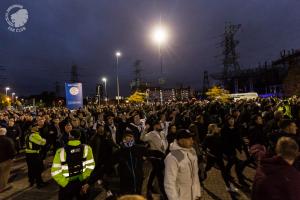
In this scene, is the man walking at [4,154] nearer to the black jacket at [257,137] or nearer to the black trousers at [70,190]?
the black trousers at [70,190]

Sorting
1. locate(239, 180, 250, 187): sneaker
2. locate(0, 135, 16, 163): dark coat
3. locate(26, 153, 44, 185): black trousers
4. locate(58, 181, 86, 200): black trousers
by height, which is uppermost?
locate(0, 135, 16, 163): dark coat

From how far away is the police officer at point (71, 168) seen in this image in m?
4.89

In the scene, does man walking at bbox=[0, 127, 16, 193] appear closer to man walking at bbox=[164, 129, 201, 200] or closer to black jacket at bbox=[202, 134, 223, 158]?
black jacket at bbox=[202, 134, 223, 158]

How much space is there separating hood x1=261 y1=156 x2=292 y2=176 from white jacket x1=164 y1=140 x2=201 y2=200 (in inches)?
45.8

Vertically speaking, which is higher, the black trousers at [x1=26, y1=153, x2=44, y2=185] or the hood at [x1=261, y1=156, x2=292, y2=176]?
the hood at [x1=261, y1=156, x2=292, y2=176]

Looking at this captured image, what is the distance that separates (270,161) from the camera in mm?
3195

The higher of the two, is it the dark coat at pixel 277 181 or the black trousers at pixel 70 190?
the dark coat at pixel 277 181

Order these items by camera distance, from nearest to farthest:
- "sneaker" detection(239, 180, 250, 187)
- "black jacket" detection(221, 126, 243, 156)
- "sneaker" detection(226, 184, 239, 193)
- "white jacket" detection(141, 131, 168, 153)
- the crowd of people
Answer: the crowd of people
"white jacket" detection(141, 131, 168, 153)
"sneaker" detection(226, 184, 239, 193)
"black jacket" detection(221, 126, 243, 156)
"sneaker" detection(239, 180, 250, 187)

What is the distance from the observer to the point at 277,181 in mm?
3020

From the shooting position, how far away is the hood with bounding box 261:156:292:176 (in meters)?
3.07

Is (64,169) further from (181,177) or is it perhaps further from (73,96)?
(73,96)

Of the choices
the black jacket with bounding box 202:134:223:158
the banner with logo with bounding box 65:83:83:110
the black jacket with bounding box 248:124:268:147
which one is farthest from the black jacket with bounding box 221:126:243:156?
the banner with logo with bounding box 65:83:83:110

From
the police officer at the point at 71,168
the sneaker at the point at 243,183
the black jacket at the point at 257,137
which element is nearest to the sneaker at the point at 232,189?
the sneaker at the point at 243,183

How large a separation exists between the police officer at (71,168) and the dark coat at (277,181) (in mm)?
2832
